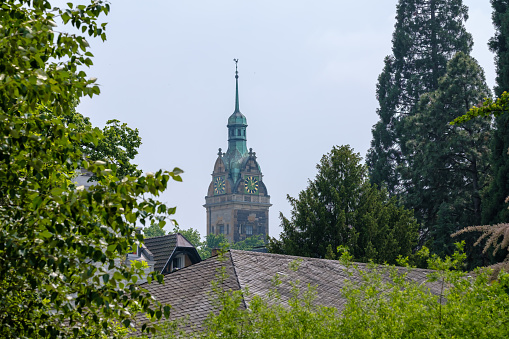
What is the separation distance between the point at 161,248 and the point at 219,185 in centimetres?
11221

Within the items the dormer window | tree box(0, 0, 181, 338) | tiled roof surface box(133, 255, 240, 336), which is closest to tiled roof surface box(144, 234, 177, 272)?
the dormer window

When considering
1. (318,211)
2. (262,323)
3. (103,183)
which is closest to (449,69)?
(318,211)

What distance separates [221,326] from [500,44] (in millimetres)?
32279

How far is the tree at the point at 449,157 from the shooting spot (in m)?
41.7

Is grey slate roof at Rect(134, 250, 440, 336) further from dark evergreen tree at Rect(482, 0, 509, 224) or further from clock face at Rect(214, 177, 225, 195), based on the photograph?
clock face at Rect(214, 177, 225, 195)

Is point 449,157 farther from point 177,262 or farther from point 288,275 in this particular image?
point 288,275

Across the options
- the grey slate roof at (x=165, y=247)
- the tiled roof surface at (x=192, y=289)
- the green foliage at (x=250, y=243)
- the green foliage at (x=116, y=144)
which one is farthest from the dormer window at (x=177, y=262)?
the green foliage at (x=250, y=243)

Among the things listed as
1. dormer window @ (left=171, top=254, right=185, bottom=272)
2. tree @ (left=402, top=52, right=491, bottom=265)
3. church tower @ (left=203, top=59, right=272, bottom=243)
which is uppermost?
church tower @ (left=203, top=59, right=272, bottom=243)

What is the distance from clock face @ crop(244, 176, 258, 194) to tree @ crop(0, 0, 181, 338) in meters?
156

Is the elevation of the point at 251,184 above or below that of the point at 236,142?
below

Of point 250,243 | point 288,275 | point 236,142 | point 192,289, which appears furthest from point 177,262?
point 236,142

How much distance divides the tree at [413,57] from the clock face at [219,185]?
111m

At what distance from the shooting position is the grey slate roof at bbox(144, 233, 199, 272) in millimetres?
50847

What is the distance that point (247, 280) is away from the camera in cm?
2033
